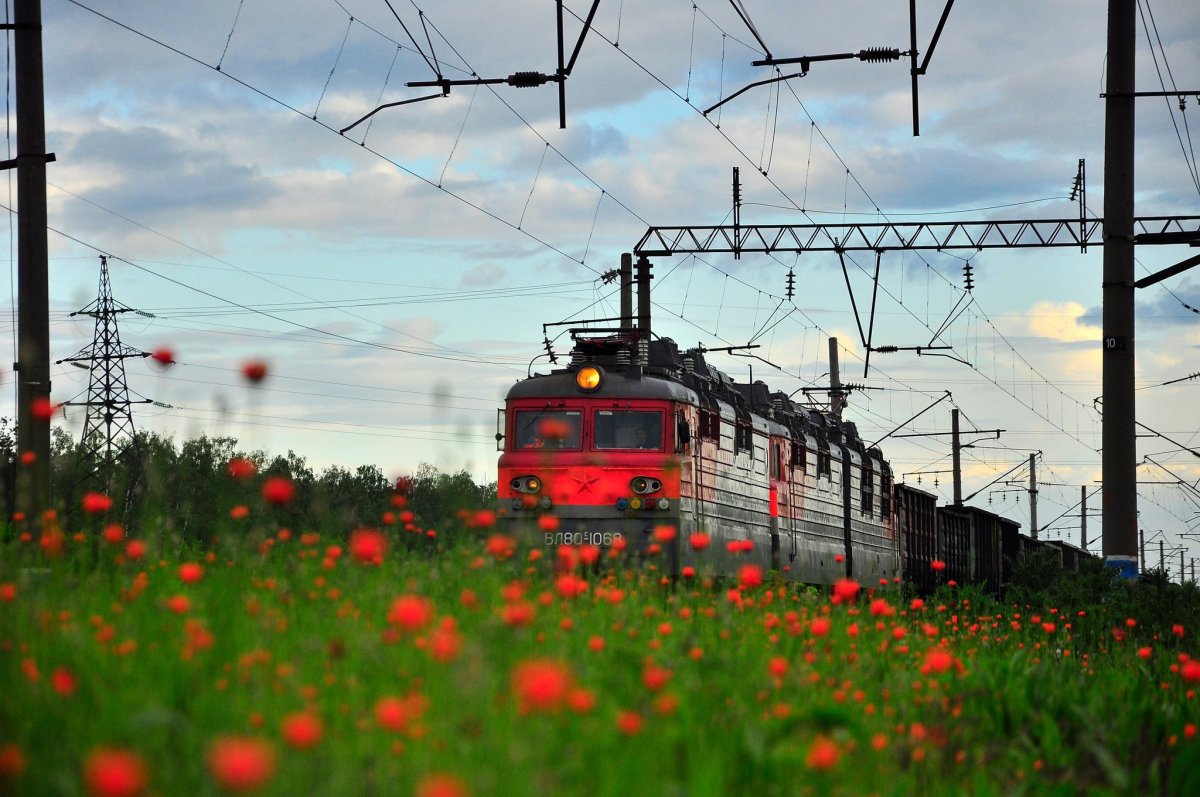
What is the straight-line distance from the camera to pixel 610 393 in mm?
19031

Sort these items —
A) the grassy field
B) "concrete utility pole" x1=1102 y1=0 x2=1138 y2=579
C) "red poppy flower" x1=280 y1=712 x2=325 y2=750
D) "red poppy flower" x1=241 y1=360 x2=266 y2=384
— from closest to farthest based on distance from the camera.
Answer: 1. "red poppy flower" x1=280 y1=712 x2=325 y2=750
2. the grassy field
3. "red poppy flower" x1=241 y1=360 x2=266 y2=384
4. "concrete utility pole" x1=1102 y1=0 x2=1138 y2=579

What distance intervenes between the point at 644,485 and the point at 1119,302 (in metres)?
6.71

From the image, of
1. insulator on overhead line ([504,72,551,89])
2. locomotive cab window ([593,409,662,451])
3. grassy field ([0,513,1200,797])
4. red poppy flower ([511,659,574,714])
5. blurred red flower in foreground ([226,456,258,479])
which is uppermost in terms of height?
insulator on overhead line ([504,72,551,89])

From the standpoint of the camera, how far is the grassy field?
12.6 feet

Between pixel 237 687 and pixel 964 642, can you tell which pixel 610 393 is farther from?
pixel 237 687

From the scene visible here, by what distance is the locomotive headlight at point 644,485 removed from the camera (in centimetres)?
1817

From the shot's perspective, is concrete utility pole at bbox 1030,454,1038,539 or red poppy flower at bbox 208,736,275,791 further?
concrete utility pole at bbox 1030,454,1038,539

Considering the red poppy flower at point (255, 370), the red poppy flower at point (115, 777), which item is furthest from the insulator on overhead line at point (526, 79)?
the red poppy flower at point (115, 777)

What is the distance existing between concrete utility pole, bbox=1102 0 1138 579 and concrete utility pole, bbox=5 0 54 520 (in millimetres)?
12877

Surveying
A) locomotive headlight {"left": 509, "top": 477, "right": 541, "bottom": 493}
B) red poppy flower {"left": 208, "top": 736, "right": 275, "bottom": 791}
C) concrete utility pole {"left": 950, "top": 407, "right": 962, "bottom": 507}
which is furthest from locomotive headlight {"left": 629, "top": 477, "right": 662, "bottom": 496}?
concrete utility pole {"left": 950, "top": 407, "right": 962, "bottom": 507}

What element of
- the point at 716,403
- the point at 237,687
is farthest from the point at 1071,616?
the point at 237,687

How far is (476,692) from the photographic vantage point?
3.84 m

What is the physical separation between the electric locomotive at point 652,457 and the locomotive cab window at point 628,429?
1cm

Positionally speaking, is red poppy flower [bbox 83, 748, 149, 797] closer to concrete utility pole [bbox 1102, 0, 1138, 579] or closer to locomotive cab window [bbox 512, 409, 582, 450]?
locomotive cab window [bbox 512, 409, 582, 450]
